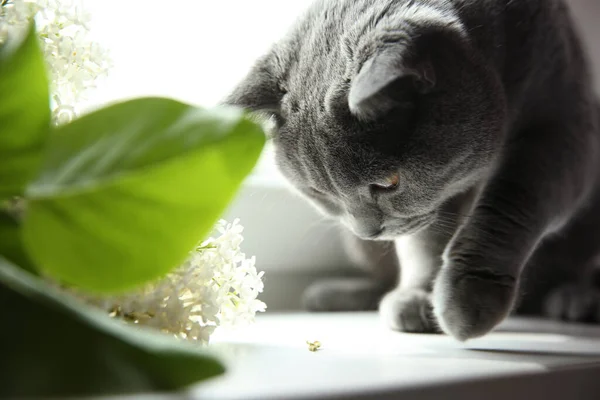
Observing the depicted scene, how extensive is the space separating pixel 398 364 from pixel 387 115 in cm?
30

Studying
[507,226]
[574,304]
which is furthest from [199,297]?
[574,304]

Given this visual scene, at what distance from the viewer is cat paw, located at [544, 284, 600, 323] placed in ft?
3.80

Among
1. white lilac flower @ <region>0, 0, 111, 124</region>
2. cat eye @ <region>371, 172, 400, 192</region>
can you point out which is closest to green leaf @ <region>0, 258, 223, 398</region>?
white lilac flower @ <region>0, 0, 111, 124</region>

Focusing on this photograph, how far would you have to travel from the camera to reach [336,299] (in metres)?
1.25

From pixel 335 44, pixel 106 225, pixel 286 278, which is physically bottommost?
pixel 286 278

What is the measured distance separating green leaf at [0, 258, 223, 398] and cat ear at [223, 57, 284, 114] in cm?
51

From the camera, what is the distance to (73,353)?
1.29ft

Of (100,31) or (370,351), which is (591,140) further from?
(100,31)

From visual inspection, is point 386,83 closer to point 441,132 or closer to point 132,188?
point 441,132

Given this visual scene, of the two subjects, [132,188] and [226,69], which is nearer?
[132,188]

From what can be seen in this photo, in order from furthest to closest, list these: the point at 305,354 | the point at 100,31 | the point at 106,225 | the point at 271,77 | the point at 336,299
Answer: the point at 336,299, the point at 100,31, the point at 271,77, the point at 305,354, the point at 106,225

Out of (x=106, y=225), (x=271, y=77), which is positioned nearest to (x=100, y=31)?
(x=271, y=77)

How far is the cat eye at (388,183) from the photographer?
809mm

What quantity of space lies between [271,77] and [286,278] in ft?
1.69
